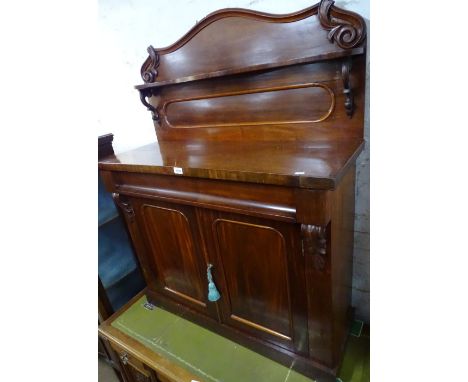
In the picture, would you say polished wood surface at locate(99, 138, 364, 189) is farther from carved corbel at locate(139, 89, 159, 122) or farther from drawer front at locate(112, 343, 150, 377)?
drawer front at locate(112, 343, 150, 377)

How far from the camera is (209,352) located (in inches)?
41.7

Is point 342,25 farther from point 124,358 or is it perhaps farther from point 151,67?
point 124,358

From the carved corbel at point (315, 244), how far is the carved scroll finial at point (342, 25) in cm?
53

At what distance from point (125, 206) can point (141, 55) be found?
76 centimetres

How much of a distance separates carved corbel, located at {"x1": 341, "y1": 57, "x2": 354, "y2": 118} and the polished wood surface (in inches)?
3.8

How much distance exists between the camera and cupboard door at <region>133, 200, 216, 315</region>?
984 millimetres

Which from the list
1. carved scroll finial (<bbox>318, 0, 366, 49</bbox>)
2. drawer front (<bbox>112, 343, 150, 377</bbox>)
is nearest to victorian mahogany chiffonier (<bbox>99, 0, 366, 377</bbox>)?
carved scroll finial (<bbox>318, 0, 366, 49</bbox>)

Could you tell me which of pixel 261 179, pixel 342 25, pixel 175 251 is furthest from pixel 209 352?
pixel 342 25
